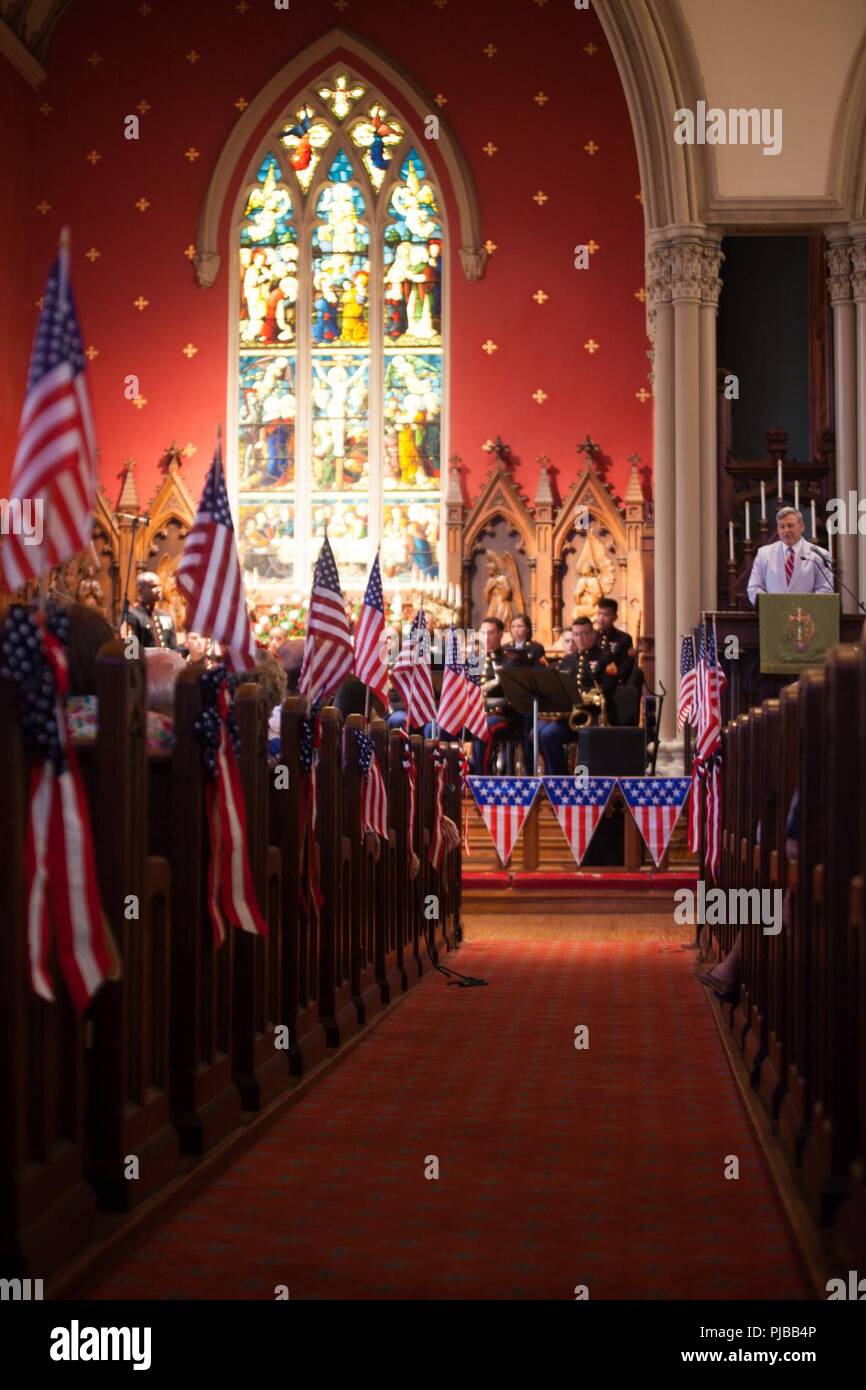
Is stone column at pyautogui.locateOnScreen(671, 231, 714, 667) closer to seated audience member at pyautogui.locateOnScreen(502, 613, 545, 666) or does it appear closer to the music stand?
the music stand

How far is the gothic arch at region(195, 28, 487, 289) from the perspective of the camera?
16.6 meters

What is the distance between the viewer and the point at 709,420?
12586 millimetres

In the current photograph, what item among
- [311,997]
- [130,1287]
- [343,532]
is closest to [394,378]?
[343,532]

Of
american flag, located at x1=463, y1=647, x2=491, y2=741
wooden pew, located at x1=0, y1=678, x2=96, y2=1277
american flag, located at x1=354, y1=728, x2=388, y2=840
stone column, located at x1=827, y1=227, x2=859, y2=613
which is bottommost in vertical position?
wooden pew, located at x1=0, y1=678, x2=96, y2=1277

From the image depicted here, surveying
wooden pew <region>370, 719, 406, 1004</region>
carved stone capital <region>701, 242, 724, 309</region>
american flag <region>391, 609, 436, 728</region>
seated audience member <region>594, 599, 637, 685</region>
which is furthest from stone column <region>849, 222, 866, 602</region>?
wooden pew <region>370, 719, 406, 1004</region>

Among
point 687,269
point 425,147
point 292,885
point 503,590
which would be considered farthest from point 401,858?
point 425,147

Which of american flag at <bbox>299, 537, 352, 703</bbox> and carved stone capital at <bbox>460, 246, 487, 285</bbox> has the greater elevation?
carved stone capital at <bbox>460, 246, 487, 285</bbox>

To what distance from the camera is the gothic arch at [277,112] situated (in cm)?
1661

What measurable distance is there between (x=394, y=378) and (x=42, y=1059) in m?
14.5

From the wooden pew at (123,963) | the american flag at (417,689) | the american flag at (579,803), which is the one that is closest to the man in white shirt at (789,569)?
the american flag at (579,803)

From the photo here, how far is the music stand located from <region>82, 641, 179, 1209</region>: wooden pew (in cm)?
814

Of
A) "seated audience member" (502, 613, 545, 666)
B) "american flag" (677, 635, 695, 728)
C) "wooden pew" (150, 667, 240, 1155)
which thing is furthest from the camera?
"seated audience member" (502, 613, 545, 666)

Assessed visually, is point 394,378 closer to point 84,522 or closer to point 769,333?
point 769,333

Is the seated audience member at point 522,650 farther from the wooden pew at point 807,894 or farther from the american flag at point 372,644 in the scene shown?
the wooden pew at point 807,894
